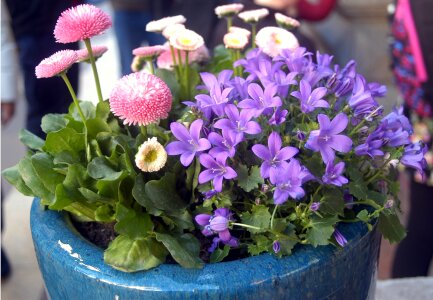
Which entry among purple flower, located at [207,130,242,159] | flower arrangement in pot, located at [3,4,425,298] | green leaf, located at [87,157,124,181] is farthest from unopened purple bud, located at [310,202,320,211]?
green leaf, located at [87,157,124,181]

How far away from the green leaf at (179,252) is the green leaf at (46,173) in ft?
0.49

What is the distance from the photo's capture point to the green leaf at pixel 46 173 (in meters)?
0.75

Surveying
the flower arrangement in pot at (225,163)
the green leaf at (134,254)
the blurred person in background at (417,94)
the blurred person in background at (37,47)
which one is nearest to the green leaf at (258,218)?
the flower arrangement in pot at (225,163)

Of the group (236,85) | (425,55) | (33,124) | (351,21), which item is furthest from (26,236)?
(351,21)

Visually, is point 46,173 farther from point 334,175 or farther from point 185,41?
point 334,175

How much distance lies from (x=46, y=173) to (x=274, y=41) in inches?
14.3

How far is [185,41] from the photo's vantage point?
2.68 ft

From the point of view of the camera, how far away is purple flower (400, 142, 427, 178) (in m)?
0.77

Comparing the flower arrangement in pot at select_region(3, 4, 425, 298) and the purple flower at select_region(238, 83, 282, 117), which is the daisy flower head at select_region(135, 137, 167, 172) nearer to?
the flower arrangement in pot at select_region(3, 4, 425, 298)

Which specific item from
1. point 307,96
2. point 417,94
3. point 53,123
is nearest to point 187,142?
point 307,96

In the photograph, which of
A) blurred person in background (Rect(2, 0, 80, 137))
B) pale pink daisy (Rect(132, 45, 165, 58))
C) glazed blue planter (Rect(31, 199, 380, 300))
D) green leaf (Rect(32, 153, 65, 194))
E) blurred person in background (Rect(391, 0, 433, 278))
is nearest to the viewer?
glazed blue planter (Rect(31, 199, 380, 300))

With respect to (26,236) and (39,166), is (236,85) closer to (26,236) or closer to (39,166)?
(39,166)

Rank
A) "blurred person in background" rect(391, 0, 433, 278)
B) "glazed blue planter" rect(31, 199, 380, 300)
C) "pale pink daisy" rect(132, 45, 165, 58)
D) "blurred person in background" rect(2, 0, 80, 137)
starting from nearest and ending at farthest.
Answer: "glazed blue planter" rect(31, 199, 380, 300) < "pale pink daisy" rect(132, 45, 165, 58) < "blurred person in background" rect(391, 0, 433, 278) < "blurred person in background" rect(2, 0, 80, 137)

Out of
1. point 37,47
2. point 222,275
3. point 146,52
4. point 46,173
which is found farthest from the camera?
point 37,47
